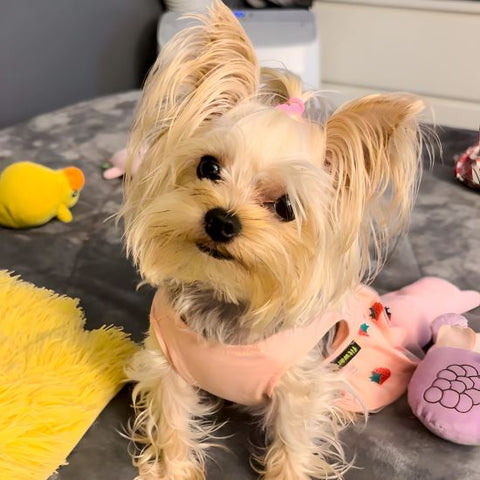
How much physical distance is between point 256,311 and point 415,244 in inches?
36.2

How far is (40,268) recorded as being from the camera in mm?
1660

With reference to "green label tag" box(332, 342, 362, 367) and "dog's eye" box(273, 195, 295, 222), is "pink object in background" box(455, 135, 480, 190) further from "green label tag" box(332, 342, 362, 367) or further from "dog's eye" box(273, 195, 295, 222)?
"dog's eye" box(273, 195, 295, 222)

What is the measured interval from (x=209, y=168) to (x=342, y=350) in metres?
0.42

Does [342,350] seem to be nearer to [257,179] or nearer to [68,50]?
[257,179]

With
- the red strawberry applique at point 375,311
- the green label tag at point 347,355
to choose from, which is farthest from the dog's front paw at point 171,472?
the red strawberry applique at point 375,311

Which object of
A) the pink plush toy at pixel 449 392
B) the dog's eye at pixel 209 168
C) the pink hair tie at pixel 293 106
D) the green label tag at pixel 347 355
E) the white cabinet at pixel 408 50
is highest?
the pink hair tie at pixel 293 106

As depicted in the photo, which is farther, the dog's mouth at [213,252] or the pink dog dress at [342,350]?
the pink dog dress at [342,350]

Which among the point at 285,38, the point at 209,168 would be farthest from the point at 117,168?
the point at 209,168

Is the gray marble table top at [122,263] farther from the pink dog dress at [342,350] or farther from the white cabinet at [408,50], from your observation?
the white cabinet at [408,50]

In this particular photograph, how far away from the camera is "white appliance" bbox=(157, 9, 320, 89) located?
8.05ft

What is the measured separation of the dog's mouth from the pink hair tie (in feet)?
0.71

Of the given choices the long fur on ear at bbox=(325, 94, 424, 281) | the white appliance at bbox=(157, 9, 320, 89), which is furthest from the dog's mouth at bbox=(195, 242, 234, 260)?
the white appliance at bbox=(157, 9, 320, 89)

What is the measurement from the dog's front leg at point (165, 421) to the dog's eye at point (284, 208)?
1.17 ft

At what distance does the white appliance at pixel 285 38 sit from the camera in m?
2.45
